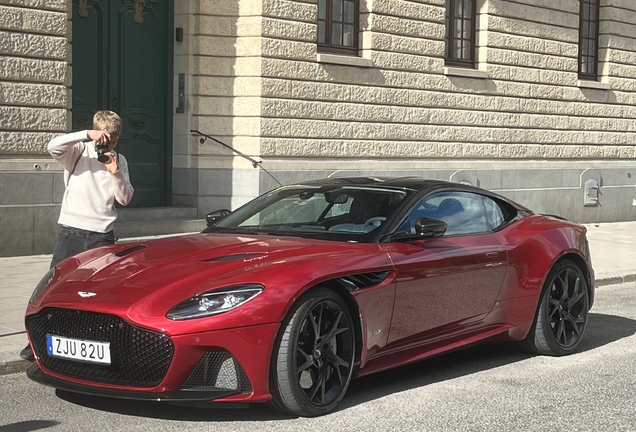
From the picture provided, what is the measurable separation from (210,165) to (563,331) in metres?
8.83

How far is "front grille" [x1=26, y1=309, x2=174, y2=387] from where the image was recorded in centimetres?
538

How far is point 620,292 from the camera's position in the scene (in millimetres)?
12016

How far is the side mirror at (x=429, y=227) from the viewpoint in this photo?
6.61m

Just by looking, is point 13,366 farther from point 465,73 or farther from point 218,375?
point 465,73

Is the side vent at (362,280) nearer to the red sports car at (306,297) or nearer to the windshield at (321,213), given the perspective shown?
the red sports car at (306,297)

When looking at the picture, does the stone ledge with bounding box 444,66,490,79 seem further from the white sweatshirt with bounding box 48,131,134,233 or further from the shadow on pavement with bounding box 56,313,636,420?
the white sweatshirt with bounding box 48,131,134,233

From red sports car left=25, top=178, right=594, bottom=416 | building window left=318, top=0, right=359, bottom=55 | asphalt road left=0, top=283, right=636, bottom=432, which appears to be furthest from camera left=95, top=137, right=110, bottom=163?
building window left=318, top=0, right=359, bottom=55

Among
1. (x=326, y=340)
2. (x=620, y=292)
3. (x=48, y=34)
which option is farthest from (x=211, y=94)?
(x=326, y=340)

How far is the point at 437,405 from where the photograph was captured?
6152 mm

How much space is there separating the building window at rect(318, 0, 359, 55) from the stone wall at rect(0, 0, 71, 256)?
4.84 meters

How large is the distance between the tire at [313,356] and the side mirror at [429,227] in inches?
37.4

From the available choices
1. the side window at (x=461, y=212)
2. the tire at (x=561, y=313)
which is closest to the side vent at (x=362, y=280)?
the side window at (x=461, y=212)

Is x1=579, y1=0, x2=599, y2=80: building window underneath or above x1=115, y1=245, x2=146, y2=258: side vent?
above

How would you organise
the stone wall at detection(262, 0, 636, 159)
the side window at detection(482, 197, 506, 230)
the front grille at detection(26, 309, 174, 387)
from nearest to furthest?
the front grille at detection(26, 309, 174, 387)
the side window at detection(482, 197, 506, 230)
the stone wall at detection(262, 0, 636, 159)
